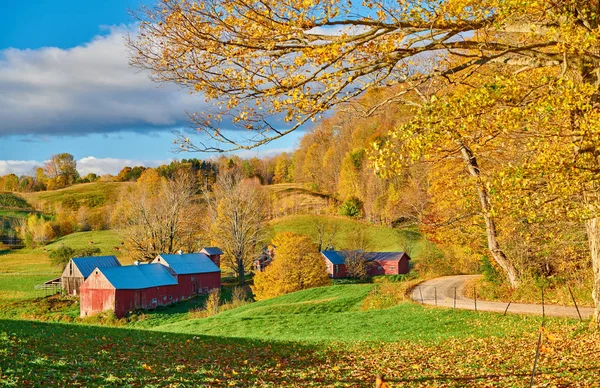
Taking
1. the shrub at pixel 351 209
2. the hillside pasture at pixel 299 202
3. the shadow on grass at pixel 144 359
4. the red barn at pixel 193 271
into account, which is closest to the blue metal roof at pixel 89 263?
the red barn at pixel 193 271

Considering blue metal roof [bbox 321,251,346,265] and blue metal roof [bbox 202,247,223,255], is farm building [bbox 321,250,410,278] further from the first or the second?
blue metal roof [bbox 202,247,223,255]

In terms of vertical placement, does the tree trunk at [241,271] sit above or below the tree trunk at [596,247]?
below

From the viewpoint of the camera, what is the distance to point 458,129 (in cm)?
1014

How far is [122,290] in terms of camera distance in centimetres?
4891

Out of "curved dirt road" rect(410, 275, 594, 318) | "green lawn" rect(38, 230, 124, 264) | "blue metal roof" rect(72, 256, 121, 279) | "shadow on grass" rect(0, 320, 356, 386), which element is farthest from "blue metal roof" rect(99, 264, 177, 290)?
"shadow on grass" rect(0, 320, 356, 386)

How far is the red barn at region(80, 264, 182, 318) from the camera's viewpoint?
159 feet

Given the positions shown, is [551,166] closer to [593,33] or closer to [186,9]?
[593,33]

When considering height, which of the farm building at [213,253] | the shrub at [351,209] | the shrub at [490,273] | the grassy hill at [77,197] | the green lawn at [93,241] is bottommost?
the shrub at [490,273]

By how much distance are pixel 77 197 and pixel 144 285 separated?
321 ft

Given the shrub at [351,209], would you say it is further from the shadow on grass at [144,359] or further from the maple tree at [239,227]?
the shadow on grass at [144,359]

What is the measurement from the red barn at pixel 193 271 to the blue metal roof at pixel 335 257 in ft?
47.3

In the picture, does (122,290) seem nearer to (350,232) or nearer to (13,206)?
(350,232)

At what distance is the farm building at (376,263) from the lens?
68125 millimetres

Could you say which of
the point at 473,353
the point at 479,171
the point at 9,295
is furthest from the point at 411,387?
the point at 9,295
